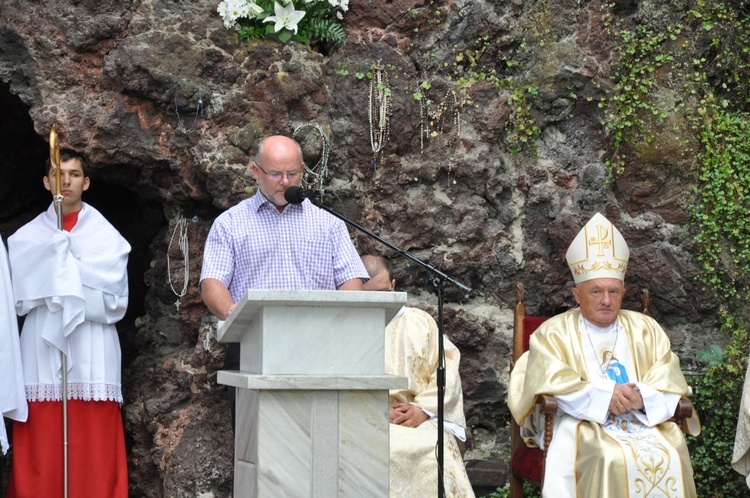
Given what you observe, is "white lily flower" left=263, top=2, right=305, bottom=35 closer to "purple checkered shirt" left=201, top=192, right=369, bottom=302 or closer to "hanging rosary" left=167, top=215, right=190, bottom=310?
"hanging rosary" left=167, top=215, right=190, bottom=310

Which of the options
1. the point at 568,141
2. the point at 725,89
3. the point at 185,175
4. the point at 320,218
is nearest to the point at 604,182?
the point at 568,141

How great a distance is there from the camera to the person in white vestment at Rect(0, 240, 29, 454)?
5.24 metres

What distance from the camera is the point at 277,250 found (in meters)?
5.18

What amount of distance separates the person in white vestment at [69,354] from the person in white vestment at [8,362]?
0.18 m

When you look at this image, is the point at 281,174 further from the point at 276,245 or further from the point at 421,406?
the point at 421,406

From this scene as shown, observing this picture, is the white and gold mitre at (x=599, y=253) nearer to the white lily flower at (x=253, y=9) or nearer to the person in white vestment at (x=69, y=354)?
the white lily flower at (x=253, y=9)

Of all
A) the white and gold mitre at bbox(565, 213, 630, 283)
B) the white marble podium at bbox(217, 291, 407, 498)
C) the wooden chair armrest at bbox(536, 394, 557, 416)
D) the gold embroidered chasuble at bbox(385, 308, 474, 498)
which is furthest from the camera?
the white and gold mitre at bbox(565, 213, 630, 283)

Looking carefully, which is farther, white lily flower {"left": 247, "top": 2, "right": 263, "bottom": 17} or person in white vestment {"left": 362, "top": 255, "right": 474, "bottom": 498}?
white lily flower {"left": 247, "top": 2, "right": 263, "bottom": 17}

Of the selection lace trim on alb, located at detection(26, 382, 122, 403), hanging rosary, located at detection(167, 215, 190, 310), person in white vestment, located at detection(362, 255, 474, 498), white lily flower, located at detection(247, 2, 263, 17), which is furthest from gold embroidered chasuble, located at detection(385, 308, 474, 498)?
white lily flower, located at detection(247, 2, 263, 17)

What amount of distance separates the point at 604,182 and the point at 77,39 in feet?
11.6

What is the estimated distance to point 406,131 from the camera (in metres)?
6.60

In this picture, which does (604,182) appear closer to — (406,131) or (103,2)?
(406,131)

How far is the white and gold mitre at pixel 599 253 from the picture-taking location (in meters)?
5.74

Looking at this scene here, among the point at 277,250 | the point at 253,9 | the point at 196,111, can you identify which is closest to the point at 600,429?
the point at 277,250
